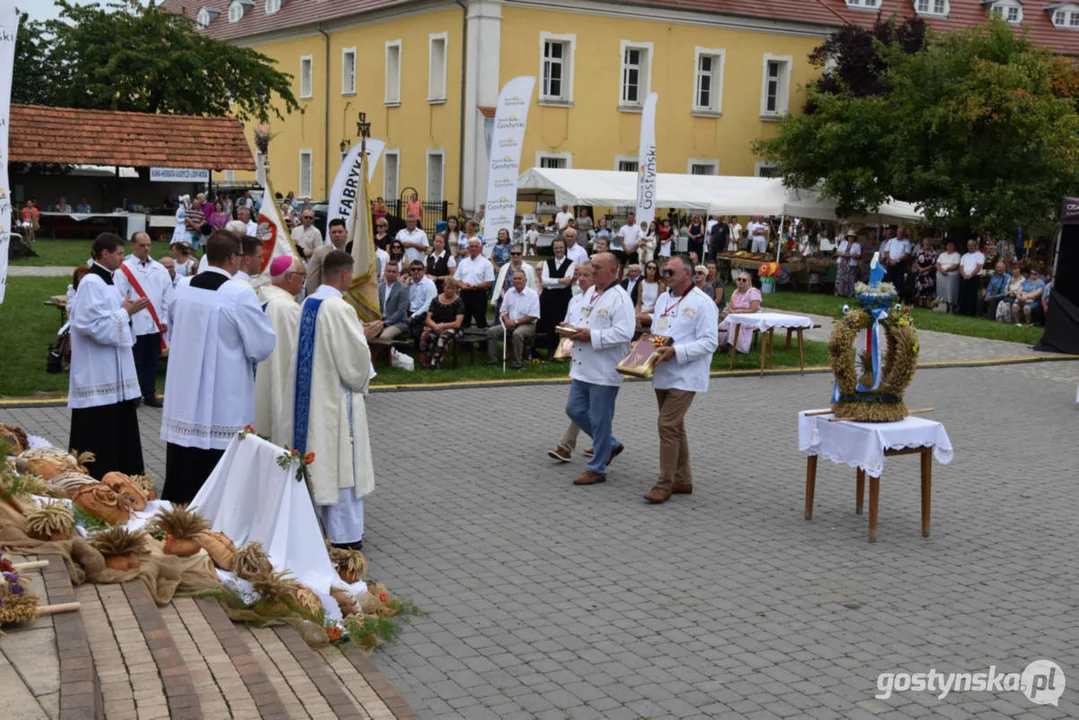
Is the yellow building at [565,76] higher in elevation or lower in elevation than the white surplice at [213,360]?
higher

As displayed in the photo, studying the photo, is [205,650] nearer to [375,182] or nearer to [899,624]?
[899,624]

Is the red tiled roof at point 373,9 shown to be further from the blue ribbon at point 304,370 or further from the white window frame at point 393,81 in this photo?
the blue ribbon at point 304,370

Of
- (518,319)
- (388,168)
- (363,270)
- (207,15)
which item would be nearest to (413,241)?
(518,319)

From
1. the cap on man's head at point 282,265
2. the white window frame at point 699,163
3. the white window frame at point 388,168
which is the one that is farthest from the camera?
the white window frame at point 388,168

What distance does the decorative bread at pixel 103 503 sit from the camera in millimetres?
6566

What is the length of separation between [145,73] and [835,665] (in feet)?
123

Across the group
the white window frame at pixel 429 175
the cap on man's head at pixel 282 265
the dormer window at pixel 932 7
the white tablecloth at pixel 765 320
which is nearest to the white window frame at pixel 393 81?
the white window frame at pixel 429 175

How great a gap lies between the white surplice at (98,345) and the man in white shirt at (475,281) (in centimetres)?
805

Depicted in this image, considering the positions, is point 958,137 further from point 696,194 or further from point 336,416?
point 336,416

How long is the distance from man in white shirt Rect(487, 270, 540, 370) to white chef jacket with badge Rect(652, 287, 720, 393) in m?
6.62

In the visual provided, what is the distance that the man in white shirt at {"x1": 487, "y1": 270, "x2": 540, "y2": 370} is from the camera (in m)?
16.0

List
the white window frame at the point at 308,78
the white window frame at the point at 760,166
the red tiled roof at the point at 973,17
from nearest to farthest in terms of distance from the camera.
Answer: the white window frame at the point at 760,166, the red tiled roof at the point at 973,17, the white window frame at the point at 308,78

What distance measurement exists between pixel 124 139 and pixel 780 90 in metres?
22.2

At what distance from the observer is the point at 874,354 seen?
8438 mm
